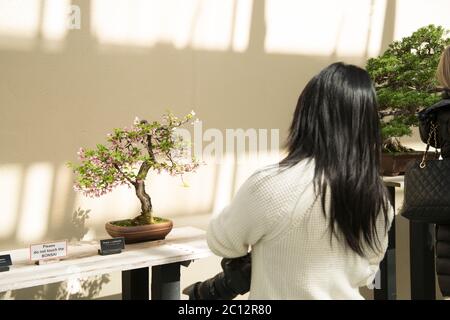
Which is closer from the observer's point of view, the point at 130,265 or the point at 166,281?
the point at 130,265

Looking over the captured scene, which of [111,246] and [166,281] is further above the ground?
[111,246]

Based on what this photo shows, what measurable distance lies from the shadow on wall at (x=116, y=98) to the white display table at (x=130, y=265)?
0.99 feet

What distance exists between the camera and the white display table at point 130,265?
6.08 ft

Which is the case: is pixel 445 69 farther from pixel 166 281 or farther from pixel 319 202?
pixel 166 281

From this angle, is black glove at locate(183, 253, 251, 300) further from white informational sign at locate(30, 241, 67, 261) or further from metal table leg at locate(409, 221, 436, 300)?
metal table leg at locate(409, 221, 436, 300)

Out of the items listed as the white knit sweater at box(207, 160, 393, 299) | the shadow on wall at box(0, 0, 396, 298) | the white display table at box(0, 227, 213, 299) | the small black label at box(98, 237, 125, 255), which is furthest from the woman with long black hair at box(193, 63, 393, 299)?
the shadow on wall at box(0, 0, 396, 298)

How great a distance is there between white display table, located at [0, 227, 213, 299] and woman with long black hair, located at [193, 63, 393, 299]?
0.74m

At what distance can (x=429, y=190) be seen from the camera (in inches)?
83.0

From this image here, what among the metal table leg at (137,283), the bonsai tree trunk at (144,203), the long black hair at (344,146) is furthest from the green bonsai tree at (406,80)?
the long black hair at (344,146)

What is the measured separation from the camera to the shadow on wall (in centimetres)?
240

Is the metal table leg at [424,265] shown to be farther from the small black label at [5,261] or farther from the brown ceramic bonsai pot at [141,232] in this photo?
the small black label at [5,261]

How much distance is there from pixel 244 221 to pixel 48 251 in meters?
1.01

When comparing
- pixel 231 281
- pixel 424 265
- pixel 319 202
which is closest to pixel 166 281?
pixel 231 281

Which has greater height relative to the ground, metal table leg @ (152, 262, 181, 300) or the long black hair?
the long black hair
